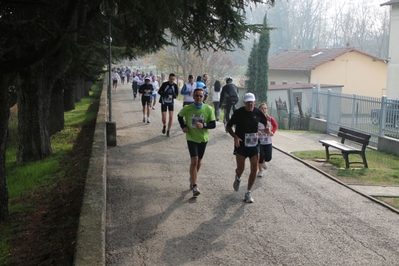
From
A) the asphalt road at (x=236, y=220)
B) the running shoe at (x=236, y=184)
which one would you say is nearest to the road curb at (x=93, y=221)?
the asphalt road at (x=236, y=220)

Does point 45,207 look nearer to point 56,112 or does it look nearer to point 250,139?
point 250,139

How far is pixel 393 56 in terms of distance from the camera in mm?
34125

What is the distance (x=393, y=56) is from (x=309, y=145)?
821 inches

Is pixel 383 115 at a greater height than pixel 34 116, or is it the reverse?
pixel 34 116

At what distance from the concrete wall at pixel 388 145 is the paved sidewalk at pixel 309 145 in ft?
5.68

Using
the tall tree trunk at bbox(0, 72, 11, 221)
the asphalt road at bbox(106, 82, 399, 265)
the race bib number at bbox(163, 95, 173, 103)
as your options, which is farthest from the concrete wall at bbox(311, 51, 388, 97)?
the tall tree trunk at bbox(0, 72, 11, 221)

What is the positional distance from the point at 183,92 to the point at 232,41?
3116mm

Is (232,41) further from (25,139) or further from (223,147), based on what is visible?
(25,139)

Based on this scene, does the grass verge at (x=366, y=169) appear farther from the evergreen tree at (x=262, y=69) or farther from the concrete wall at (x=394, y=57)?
the evergreen tree at (x=262, y=69)

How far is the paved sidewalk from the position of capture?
9855 millimetres

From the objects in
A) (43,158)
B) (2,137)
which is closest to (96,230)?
(2,137)

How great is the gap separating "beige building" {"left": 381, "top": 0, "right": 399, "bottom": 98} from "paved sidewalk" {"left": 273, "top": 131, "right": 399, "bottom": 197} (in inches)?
661

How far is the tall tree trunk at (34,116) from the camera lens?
12484mm

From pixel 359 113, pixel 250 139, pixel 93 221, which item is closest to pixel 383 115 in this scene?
pixel 359 113
